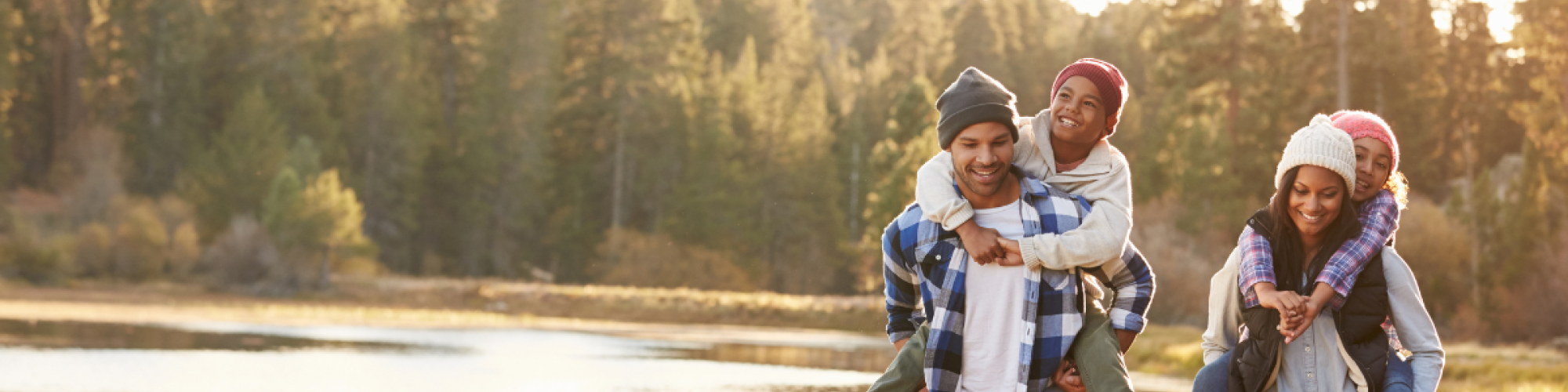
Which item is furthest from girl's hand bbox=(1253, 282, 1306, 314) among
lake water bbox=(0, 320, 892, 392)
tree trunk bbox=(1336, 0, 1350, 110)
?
tree trunk bbox=(1336, 0, 1350, 110)

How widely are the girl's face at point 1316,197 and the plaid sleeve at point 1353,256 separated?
9 cm

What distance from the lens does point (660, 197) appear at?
228 feet

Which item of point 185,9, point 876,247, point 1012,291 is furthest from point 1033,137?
point 185,9

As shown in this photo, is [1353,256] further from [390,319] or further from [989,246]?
[390,319]

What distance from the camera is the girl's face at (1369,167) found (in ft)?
14.3

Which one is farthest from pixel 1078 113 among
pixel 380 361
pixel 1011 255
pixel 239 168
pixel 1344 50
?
pixel 239 168

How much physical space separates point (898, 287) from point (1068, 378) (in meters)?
0.54

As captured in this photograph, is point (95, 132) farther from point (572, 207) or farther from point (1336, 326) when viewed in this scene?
point (1336, 326)

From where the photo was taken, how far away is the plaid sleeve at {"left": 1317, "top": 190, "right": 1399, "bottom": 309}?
4152 mm

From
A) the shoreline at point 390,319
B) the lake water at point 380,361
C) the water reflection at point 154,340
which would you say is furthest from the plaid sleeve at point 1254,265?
the shoreline at point 390,319

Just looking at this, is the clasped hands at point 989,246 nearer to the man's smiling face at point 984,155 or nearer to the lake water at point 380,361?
the man's smiling face at point 984,155

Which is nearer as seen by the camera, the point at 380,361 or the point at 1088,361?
the point at 1088,361

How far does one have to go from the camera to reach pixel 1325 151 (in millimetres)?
4203

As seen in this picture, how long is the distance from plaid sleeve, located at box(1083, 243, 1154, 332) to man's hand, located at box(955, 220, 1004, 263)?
301mm
